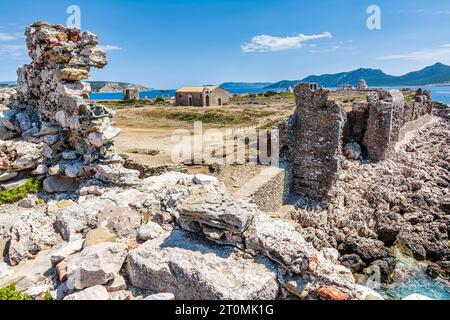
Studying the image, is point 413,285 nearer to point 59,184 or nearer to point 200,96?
point 59,184

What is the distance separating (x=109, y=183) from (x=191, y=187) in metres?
2.01

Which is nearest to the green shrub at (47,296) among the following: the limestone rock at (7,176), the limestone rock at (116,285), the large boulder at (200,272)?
the limestone rock at (116,285)

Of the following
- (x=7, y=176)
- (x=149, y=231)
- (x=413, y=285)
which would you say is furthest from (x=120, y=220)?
(x=413, y=285)

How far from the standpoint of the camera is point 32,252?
5551mm

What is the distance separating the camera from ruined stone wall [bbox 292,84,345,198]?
39.6 ft

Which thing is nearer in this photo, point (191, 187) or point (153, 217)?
Result: point (153, 217)

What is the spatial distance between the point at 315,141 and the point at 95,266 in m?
9.90

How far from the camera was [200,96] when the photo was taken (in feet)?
140

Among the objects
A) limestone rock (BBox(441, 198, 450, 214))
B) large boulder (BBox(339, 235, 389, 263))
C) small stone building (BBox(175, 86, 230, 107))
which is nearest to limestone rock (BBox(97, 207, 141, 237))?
large boulder (BBox(339, 235, 389, 263))

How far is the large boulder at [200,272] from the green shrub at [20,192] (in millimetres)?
3999
